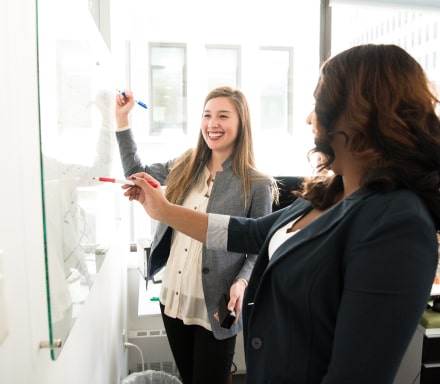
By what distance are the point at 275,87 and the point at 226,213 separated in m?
1.67

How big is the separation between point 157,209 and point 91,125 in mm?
314

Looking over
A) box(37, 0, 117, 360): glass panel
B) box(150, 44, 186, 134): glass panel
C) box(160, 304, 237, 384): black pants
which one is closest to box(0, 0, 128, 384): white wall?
box(37, 0, 117, 360): glass panel

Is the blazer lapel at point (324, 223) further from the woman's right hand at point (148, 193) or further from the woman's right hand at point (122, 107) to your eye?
the woman's right hand at point (122, 107)

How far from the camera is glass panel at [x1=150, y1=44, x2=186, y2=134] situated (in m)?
2.53

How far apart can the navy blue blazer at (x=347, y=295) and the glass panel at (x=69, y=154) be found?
0.41 meters

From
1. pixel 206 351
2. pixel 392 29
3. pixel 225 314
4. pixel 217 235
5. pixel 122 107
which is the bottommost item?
pixel 206 351

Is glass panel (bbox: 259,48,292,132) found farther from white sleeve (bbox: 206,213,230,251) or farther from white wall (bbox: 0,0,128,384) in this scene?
white wall (bbox: 0,0,128,384)

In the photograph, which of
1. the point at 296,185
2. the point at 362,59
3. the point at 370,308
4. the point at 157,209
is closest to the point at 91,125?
the point at 157,209

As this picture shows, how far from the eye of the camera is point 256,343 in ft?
2.60

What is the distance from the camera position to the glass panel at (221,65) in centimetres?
257

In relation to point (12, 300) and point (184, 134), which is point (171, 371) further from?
point (12, 300)

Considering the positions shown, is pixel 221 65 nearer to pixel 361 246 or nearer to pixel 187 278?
pixel 187 278

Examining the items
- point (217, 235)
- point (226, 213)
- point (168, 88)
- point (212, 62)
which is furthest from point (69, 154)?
point (212, 62)

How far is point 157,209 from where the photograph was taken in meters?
1.11
